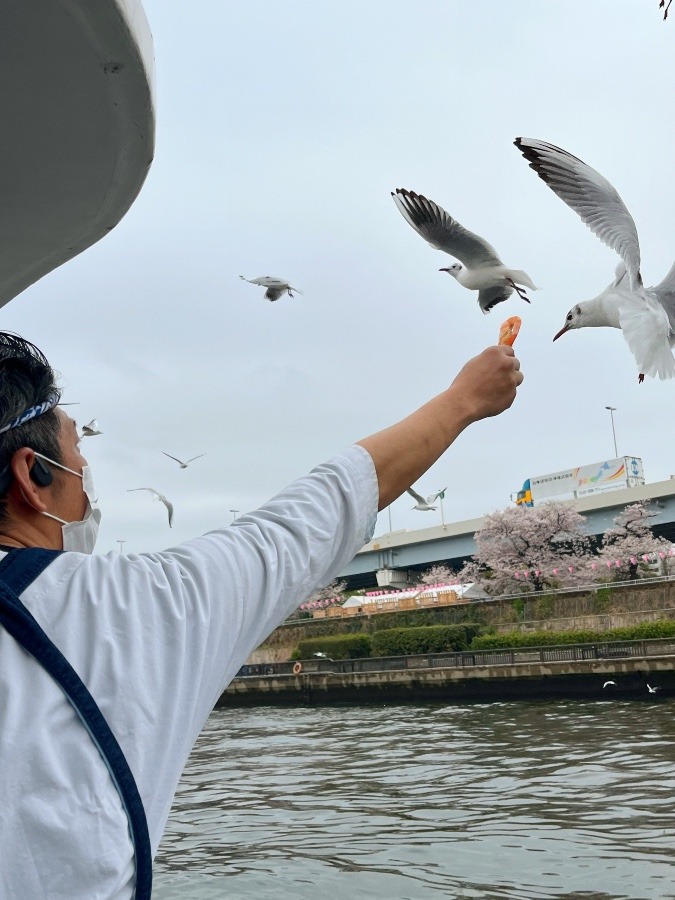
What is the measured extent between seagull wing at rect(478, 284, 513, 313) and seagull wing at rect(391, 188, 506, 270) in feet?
0.41

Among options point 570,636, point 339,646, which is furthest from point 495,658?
point 339,646

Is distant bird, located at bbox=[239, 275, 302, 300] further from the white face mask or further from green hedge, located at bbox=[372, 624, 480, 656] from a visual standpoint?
green hedge, located at bbox=[372, 624, 480, 656]

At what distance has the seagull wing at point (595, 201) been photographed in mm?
3674

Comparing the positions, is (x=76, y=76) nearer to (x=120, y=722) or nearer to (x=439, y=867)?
(x=120, y=722)

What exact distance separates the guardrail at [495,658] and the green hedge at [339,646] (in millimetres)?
2631

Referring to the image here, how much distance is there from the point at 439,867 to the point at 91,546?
6.31m

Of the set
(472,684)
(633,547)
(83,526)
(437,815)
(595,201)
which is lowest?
(472,684)

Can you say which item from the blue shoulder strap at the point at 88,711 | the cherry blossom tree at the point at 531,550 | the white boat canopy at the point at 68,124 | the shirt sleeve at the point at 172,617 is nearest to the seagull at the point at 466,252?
the white boat canopy at the point at 68,124

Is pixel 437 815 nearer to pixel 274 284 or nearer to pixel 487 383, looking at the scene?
pixel 274 284

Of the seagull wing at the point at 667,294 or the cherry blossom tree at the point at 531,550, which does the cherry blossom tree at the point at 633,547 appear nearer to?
the cherry blossom tree at the point at 531,550

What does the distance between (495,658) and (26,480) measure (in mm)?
22101

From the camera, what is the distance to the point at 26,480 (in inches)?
47.2

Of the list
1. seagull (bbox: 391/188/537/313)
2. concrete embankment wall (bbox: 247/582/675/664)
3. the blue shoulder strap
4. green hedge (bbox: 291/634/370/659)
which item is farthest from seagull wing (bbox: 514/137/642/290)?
green hedge (bbox: 291/634/370/659)

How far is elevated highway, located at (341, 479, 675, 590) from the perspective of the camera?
38219 millimetres
